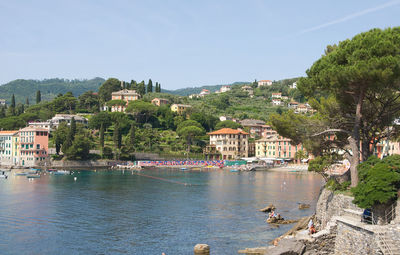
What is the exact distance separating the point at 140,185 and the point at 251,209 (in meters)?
28.0

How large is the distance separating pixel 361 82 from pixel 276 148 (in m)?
99.4

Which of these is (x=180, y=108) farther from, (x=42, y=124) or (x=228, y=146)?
(x=42, y=124)

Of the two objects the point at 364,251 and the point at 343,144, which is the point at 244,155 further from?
the point at 364,251

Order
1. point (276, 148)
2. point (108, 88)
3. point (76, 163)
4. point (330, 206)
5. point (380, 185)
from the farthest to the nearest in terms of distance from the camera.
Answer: point (108, 88), point (276, 148), point (76, 163), point (330, 206), point (380, 185)

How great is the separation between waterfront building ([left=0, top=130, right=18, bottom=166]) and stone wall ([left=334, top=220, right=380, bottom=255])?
102252mm

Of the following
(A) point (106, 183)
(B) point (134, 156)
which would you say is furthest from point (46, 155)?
(A) point (106, 183)

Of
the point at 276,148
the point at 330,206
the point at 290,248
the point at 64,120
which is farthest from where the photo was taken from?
the point at 64,120

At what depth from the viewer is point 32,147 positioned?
105438 mm

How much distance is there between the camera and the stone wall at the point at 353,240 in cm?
1835

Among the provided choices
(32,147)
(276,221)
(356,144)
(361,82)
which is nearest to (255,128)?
(32,147)

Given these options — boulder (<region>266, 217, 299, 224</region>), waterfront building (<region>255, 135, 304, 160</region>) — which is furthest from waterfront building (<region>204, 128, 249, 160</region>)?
boulder (<region>266, 217, 299, 224</region>)

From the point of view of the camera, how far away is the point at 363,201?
20.8 meters

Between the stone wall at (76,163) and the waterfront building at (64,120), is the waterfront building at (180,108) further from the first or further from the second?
the stone wall at (76,163)

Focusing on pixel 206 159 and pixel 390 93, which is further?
pixel 206 159
